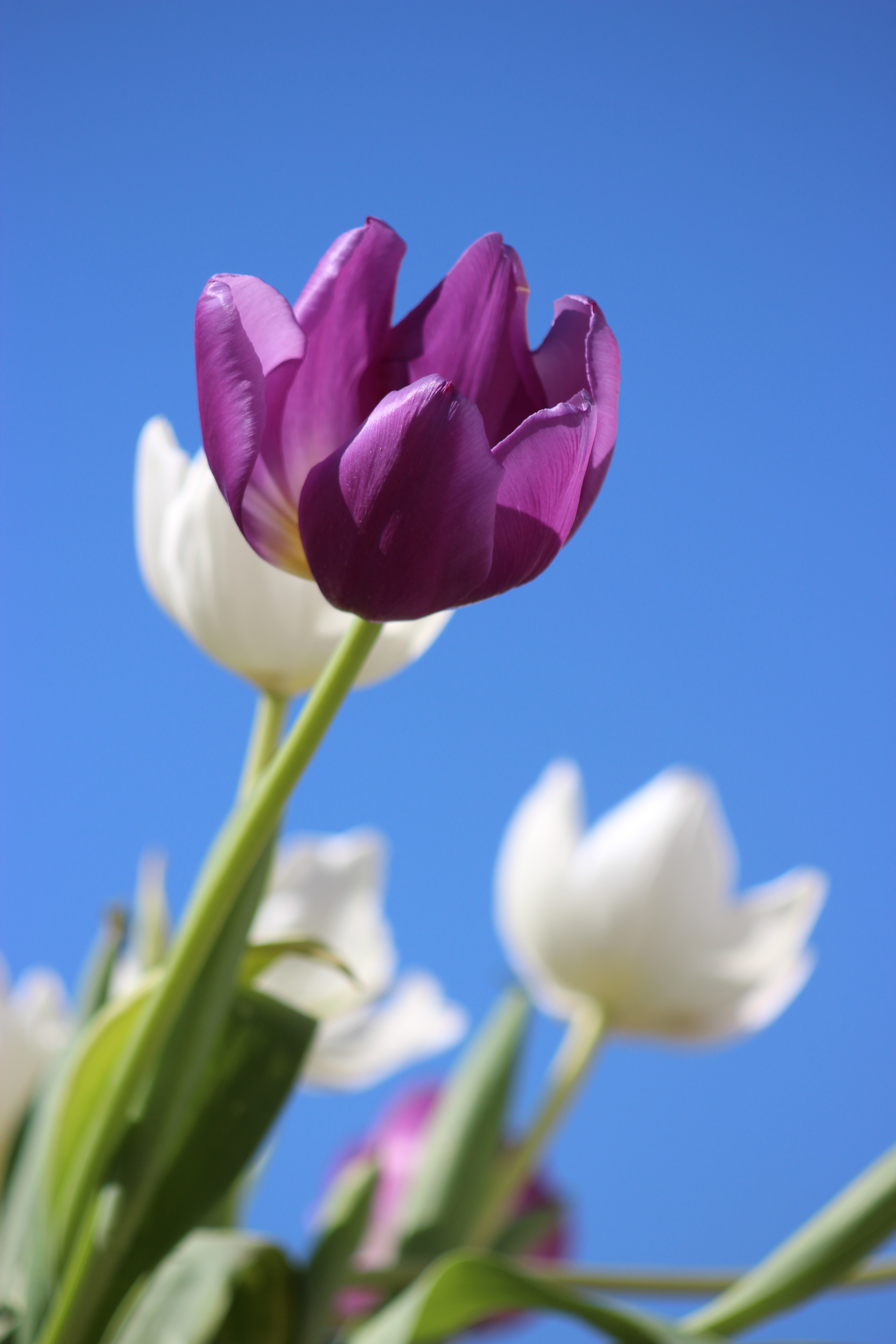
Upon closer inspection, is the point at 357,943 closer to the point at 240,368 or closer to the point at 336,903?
the point at 336,903

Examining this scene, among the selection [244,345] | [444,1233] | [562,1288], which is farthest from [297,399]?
[444,1233]

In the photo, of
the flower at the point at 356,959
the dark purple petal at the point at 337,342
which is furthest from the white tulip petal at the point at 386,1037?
the dark purple petal at the point at 337,342

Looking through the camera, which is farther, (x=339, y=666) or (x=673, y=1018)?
(x=673, y=1018)

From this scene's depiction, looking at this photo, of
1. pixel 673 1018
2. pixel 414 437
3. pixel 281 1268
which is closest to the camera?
pixel 414 437

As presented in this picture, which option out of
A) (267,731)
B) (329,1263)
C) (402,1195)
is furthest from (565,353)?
(402,1195)

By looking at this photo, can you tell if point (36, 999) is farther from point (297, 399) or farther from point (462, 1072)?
point (297, 399)

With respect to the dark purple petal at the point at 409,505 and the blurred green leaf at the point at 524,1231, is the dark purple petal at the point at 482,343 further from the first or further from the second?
the blurred green leaf at the point at 524,1231
